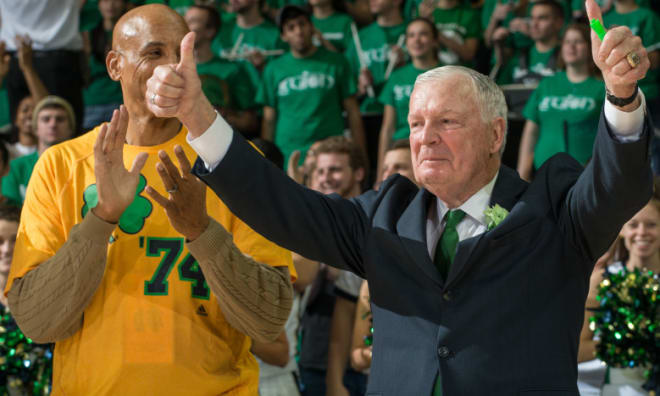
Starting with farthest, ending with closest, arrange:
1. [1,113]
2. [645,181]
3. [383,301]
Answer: [1,113] → [383,301] → [645,181]

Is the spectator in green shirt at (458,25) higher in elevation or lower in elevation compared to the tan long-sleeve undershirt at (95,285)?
higher

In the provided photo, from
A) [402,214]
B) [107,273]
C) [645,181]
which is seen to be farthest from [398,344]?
[107,273]

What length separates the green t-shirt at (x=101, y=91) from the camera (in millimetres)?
7805

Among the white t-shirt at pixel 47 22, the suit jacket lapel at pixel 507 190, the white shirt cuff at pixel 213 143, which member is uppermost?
the white t-shirt at pixel 47 22

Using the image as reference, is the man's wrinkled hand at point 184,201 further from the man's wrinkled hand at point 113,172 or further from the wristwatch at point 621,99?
the wristwatch at point 621,99

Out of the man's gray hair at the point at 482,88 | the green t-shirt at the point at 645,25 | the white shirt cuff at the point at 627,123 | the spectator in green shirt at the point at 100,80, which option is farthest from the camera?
the spectator in green shirt at the point at 100,80

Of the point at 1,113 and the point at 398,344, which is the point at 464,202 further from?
the point at 1,113

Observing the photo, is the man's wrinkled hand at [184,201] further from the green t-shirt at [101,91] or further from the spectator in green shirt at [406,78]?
the green t-shirt at [101,91]

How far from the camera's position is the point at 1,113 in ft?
26.7

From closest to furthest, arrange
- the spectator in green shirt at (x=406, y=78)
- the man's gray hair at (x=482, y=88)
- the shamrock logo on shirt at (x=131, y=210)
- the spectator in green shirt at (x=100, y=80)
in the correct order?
the man's gray hair at (x=482, y=88), the shamrock logo on shirt at (x=131, y=210), the spectator in green shirt at (x=406, y=78), the spectator in green shirt at (x=100, y=80)

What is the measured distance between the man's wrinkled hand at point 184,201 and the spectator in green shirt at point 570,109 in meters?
4.55

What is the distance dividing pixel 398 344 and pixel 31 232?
3.55ft

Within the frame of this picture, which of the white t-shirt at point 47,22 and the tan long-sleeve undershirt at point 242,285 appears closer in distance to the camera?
the tan long-sleeve undershirt at point 242,285

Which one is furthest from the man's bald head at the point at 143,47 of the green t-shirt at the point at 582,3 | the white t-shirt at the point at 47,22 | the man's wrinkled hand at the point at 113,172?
the green t-shirt at the point at 582,3
